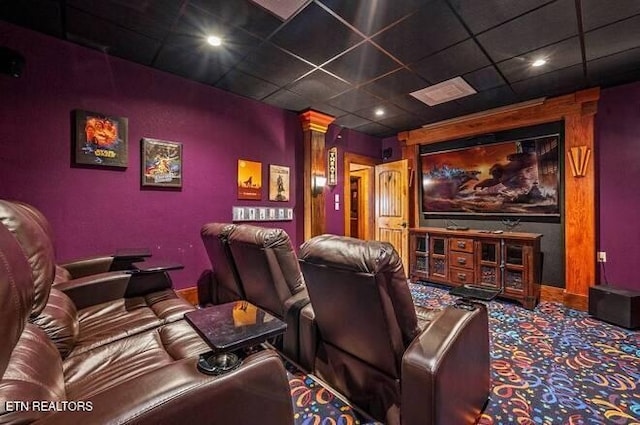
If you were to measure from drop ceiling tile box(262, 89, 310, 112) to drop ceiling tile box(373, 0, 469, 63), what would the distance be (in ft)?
4.83

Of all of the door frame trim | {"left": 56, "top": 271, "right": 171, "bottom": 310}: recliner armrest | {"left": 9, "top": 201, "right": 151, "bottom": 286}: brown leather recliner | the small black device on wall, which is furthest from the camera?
the door frame trim

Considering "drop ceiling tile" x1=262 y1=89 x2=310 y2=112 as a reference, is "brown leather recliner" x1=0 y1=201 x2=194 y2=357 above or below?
below

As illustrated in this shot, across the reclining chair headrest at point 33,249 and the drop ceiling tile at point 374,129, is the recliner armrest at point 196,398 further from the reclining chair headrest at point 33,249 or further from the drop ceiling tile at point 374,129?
the drop ceiling tile at point 374,129

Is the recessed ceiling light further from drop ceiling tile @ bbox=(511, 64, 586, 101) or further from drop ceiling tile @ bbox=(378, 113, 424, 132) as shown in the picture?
drop ceiling tile @ bbox=(511, 64, 586, 101)

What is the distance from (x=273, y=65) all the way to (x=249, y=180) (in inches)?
59.4

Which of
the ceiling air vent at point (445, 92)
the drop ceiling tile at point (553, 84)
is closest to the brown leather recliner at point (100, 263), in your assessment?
the ceiling air vent at point (445, 92)

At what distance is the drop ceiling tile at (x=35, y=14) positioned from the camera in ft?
6.76

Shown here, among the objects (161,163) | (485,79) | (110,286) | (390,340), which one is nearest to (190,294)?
(110,286)

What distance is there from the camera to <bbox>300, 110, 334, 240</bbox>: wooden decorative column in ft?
14.3

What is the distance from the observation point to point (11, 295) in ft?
1.97

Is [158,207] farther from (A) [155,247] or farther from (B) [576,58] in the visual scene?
(B) [576,58]

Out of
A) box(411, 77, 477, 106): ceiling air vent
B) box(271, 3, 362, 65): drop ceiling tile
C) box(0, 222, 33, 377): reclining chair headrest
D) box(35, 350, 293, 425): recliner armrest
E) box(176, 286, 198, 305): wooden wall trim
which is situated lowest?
box(176, 286, 198, 305): wooden wall trim

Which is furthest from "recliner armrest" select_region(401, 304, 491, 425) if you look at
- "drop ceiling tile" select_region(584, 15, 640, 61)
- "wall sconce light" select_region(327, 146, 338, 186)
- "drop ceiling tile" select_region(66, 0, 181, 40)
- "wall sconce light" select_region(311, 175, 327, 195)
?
"wall sconce light" select_region(327, 146, 338, 186)

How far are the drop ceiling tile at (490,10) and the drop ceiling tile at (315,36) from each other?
799mm
